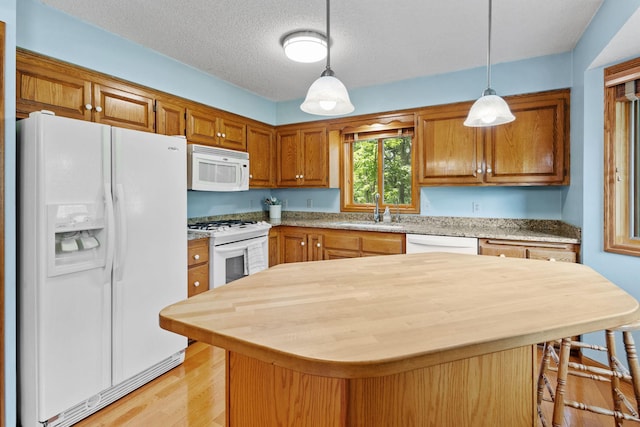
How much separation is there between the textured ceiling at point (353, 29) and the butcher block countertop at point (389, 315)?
69.1 inches

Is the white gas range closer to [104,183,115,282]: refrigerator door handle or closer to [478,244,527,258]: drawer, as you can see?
[104,183,115,282]: refrigerator door handle

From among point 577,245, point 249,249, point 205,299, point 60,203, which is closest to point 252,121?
point 249,249

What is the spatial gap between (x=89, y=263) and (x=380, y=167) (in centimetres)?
305

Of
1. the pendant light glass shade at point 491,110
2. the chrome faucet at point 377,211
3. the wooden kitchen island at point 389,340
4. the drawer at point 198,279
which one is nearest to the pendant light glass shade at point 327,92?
the pendant light glass shade at point 491,110

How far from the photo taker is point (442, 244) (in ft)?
9.16

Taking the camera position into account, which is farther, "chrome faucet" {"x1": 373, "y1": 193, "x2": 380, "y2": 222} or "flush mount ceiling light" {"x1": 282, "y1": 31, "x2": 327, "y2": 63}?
"chrome faucet" {"x1": 373, "y1": 193, "x2": 380, "y2": 222}

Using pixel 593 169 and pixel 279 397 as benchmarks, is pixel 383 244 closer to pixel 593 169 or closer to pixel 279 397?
pixel 593 169

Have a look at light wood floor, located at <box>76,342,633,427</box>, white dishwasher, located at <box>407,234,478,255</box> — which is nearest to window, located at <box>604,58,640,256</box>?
white dishwasher, located at <box>407,234,478,255</box>

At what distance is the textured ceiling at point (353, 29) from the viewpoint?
2055 mm

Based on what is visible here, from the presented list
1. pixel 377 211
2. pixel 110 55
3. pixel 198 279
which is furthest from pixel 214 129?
pixel 377 211

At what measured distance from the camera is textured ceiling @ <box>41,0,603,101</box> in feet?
6.74

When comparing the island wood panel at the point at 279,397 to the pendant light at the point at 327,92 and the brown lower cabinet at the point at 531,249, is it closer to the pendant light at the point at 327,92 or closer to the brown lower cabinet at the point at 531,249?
the pendant light at the point at 327,92

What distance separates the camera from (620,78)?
83.3 inches

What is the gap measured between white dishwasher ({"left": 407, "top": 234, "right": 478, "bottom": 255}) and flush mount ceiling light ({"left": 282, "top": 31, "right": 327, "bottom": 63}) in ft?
5.81
